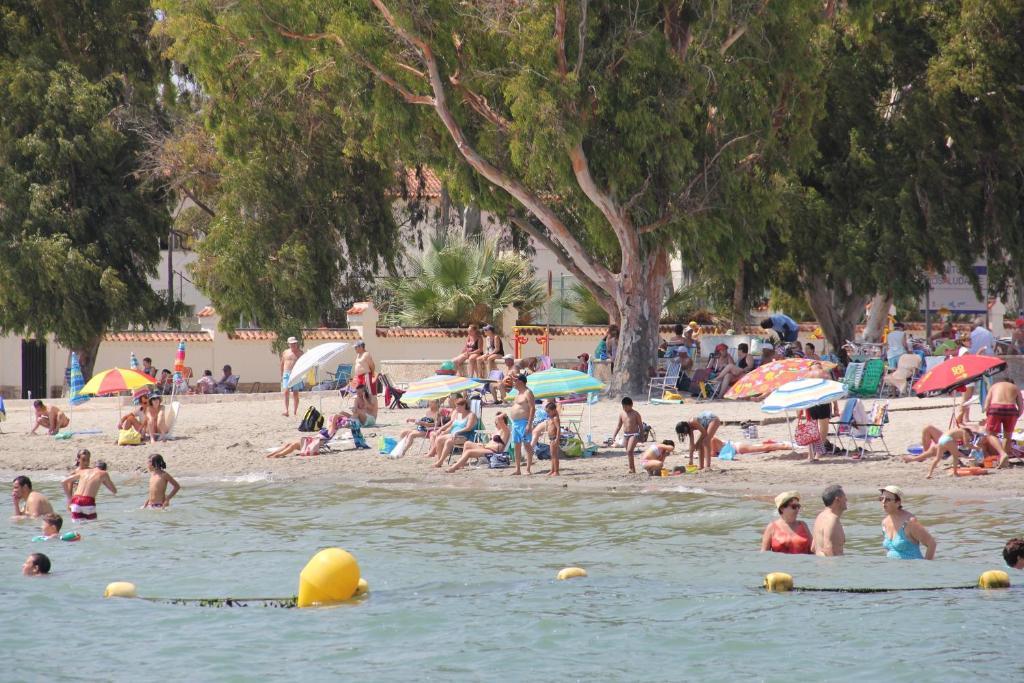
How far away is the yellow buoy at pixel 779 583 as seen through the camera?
13641 mm

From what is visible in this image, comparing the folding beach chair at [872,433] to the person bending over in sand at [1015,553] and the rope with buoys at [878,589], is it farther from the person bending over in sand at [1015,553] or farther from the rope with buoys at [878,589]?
the person bending over in sand at [1015,553]

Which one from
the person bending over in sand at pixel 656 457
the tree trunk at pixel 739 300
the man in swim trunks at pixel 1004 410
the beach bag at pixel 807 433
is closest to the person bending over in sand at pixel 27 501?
the person bending over in sand at pixel 656 457

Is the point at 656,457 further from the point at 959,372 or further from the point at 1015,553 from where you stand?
the point at 1015,553

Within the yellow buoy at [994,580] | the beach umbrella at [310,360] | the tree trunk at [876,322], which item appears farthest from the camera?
the tree trunk at [876,322]

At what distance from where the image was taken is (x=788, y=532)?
1434cm

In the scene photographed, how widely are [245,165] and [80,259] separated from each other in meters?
4.34

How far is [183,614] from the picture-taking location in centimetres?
1352

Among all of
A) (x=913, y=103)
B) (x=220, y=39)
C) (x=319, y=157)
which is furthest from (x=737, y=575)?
(x=319, y=157)

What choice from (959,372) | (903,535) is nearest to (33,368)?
(959,372)

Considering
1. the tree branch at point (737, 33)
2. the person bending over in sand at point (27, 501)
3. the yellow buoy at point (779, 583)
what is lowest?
the yellow buoy at point (779, 583)

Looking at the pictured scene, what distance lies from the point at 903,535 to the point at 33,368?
2605cm

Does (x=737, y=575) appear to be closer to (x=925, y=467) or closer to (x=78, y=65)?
A: (x=925, y=467)

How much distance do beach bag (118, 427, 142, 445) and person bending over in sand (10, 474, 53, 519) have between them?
6.80 m

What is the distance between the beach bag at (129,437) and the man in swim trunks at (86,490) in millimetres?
6273
